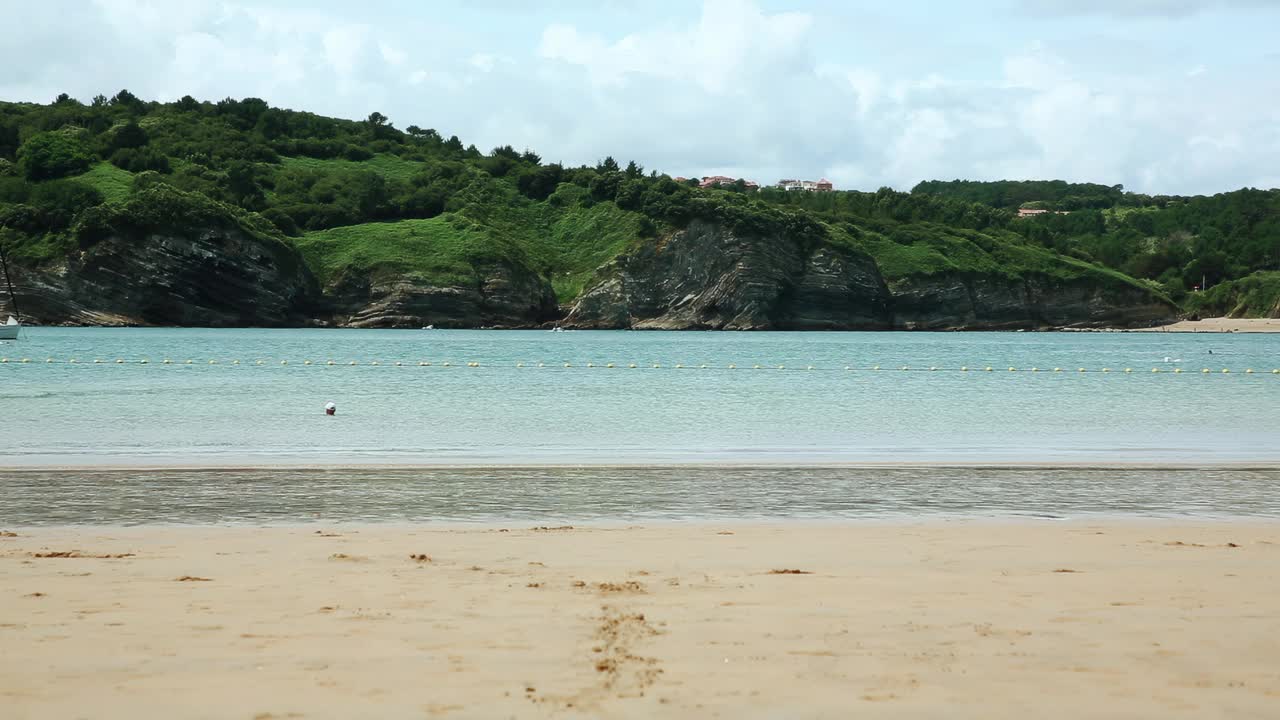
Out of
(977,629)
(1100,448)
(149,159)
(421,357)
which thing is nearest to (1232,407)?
(1100,448)

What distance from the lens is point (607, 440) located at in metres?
24.6

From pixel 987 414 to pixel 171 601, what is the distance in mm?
28052

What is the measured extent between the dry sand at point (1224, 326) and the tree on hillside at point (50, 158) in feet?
436

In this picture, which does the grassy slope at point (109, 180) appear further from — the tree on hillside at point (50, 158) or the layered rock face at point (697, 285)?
the layered rock face at point (697, 285)

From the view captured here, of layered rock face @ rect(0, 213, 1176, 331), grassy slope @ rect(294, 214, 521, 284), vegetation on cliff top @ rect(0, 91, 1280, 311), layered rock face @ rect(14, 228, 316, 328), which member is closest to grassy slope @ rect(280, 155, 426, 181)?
vegetation on cliff top @ rect(0, 91, 1280, 311)

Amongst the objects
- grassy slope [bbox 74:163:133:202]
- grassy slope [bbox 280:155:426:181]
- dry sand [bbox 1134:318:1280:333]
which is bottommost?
dry sand [bbox 1134:318:1280:333]

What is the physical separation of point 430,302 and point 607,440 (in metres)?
104

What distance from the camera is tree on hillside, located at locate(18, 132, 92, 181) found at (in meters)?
134

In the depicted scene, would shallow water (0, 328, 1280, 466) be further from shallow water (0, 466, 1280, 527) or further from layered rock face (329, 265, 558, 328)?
layered rock face (329, 265, 558, 328)

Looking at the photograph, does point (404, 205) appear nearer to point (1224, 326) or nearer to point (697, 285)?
point (697, 285)

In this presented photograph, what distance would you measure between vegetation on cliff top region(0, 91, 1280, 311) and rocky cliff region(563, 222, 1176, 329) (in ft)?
6.99

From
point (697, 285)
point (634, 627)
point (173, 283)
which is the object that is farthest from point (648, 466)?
point (697, 285)

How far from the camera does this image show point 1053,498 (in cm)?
1548

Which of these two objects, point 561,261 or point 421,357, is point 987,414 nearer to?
point 421,357
